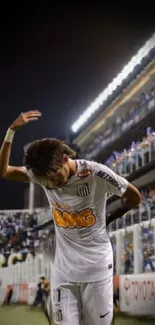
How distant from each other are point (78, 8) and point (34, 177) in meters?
2.92

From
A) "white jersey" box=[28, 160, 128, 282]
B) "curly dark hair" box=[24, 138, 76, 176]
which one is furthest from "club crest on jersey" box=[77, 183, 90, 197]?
"curly dark hair" box=[24, 138, 76, 176]

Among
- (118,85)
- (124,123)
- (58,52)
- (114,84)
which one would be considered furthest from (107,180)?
(124,123)

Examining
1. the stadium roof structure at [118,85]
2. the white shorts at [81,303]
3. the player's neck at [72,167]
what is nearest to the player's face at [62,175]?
the player's neck at [72,167]

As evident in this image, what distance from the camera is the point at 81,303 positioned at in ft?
6.50

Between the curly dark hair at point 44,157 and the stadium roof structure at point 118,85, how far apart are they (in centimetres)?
266

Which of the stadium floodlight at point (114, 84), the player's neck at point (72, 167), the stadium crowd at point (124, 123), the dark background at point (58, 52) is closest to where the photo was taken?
the player's neck at point (72, 167)

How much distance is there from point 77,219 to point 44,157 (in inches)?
12.0

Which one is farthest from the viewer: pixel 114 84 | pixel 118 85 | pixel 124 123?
pixel 124 123

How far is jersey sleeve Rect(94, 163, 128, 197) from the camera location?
195 cm

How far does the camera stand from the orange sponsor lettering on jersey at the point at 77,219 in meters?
1.96

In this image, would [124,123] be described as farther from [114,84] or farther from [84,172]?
[84,172]

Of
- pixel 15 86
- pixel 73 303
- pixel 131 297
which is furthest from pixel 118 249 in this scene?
pixel 73 303

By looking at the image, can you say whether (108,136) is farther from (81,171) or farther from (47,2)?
(81,171)

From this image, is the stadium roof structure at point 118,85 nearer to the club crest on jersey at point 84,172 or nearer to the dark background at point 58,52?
the dark background at point 58,52
